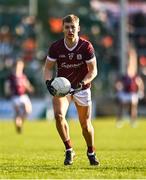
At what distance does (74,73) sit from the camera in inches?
486

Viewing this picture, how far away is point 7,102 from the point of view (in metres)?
36.5

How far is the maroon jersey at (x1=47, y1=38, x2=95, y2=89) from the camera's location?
480 inches

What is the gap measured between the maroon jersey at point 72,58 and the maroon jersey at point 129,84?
18.1m

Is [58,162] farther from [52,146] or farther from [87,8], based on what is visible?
[87,8]

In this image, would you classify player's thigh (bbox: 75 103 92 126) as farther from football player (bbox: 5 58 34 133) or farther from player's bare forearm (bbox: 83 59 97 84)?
football player (bbox: 5 58 34 133)

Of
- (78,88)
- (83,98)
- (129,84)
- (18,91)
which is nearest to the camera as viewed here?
(78,88)

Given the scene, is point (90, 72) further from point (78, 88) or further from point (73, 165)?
point (73, 165)

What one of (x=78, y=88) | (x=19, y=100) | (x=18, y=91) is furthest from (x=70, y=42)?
(x=18, y=91)

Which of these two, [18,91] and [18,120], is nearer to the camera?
[18,120]

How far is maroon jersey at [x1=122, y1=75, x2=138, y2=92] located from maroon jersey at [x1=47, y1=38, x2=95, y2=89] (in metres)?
18.1

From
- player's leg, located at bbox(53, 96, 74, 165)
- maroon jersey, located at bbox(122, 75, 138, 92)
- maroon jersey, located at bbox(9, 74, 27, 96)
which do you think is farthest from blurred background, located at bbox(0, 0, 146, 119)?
player's leg, located at bbox(53, 96, 74, 165)

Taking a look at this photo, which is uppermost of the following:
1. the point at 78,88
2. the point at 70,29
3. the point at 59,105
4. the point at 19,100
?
the point at 70,29

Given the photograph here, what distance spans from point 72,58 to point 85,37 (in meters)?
26.5

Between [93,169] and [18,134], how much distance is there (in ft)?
45.8
